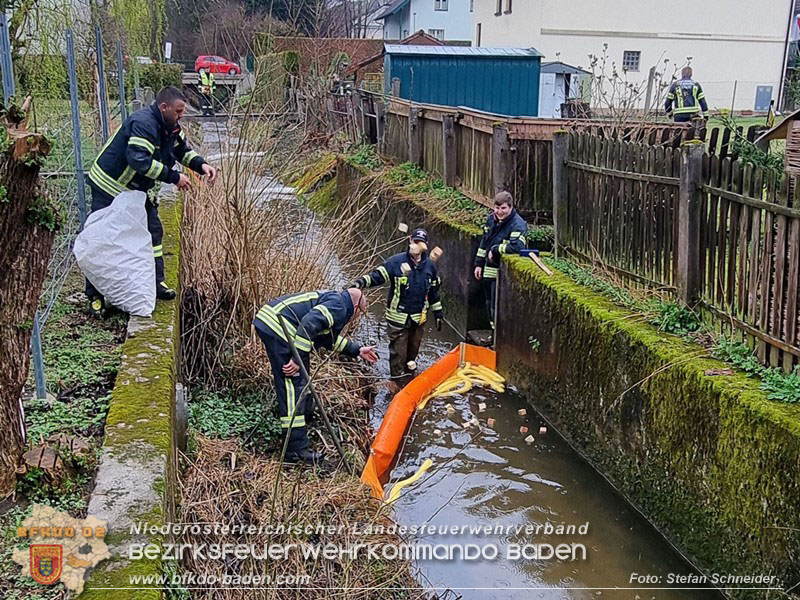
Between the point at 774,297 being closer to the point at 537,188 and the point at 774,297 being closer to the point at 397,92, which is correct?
the point at 537,188

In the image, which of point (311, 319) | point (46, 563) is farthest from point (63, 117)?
point (46, 563)

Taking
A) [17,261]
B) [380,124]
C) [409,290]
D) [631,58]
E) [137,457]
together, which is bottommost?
[409,290]

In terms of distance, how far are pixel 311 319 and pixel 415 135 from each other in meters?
7.90

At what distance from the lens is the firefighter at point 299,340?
6.11 m

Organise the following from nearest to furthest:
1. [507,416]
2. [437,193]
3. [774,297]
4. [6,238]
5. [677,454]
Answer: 1. [6,238]
2. [774,297]
3. [677,454]
4. [507,416]
5. [437,193]

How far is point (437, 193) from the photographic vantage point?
1202 cm

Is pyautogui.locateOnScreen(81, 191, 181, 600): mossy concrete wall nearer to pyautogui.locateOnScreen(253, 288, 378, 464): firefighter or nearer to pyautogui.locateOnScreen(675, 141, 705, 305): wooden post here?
pyautogui.locateOnScreen(253, 288, 378, 464): firefighter

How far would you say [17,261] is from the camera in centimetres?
339

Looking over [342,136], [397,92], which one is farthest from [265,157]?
[342,136]

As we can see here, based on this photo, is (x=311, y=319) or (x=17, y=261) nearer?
(x=17, y=261)

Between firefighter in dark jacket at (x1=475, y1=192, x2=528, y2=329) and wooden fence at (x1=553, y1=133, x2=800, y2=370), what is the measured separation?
1.76 ft

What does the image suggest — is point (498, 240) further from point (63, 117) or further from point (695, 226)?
point (63, 117)

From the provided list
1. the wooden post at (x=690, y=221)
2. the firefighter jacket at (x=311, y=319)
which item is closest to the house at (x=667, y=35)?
the wooden post at (x=690, y=221)

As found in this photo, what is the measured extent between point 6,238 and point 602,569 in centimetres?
414
